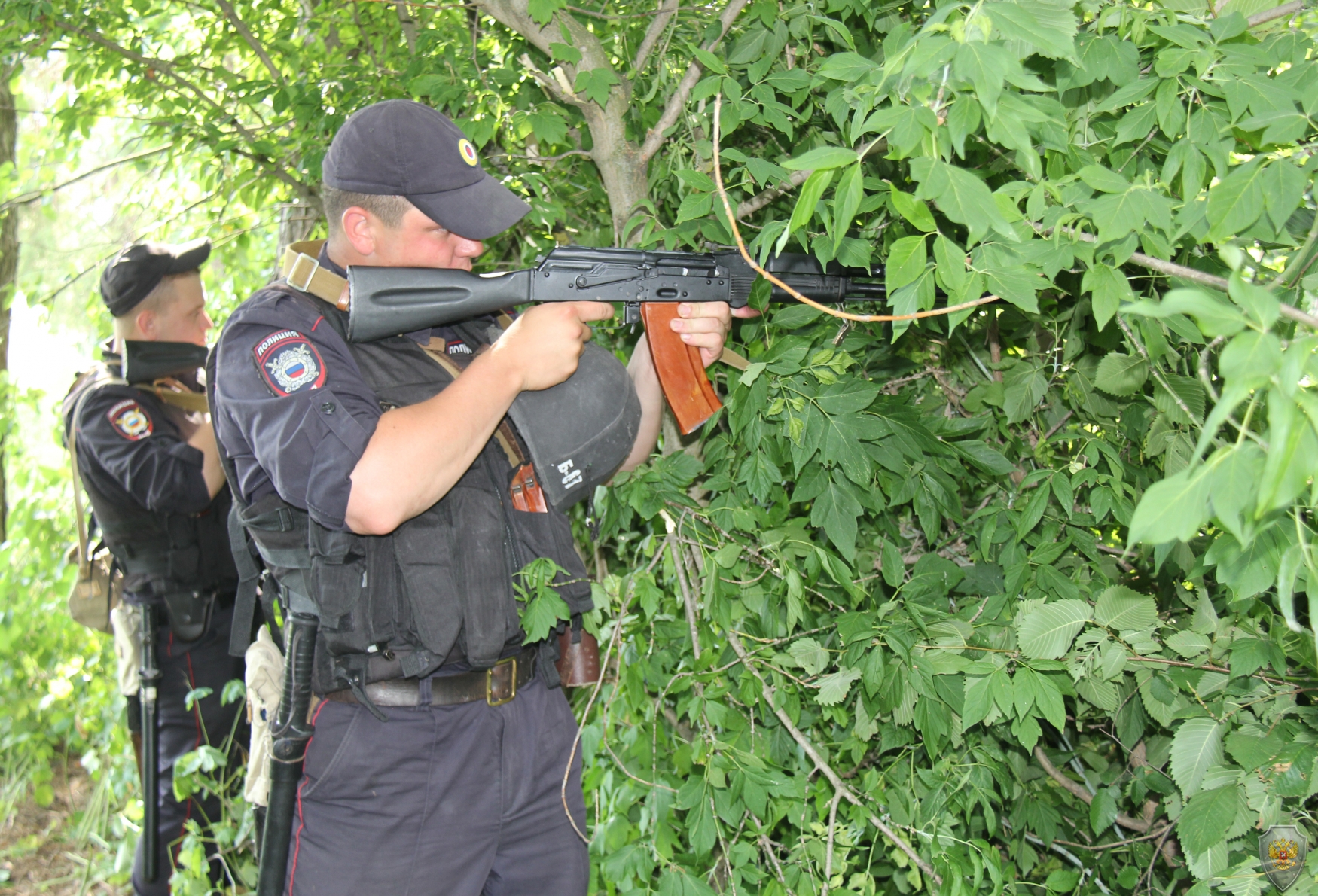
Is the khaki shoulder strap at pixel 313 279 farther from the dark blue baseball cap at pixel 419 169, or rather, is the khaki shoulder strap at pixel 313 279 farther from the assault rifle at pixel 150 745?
the assault rifle at pixel 150 745

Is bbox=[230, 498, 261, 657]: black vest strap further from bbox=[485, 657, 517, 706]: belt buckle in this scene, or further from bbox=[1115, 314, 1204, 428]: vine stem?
bbox=[1115, 314, 1204, 428]: vine stem

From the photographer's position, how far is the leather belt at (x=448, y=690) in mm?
2072

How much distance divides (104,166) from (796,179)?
2.72 metres

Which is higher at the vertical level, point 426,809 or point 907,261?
point 907,261

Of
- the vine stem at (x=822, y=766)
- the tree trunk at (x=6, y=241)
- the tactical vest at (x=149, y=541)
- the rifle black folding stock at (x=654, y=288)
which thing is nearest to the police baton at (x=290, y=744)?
the rifle black folding stock at (x=654, y=288)

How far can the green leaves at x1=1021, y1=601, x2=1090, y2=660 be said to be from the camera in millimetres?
1759

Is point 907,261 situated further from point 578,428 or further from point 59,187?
point 59,187

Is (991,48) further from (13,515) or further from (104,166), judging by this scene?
(13,515)

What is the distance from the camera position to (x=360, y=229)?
7.06 ft

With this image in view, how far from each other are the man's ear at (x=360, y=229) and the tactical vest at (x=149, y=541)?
1939 millimetres

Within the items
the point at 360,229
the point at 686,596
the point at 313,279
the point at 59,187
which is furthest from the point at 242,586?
the point at 59,187

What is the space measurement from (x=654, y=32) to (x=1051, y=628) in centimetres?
161

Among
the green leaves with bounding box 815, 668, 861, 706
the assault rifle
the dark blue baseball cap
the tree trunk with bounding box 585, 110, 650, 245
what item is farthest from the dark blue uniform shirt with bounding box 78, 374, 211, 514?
the green leaves with bounding box 815, 668, 861, 706

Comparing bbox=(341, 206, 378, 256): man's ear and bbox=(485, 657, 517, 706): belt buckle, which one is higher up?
bbox=(341, 206, 378, 256): man's ear
